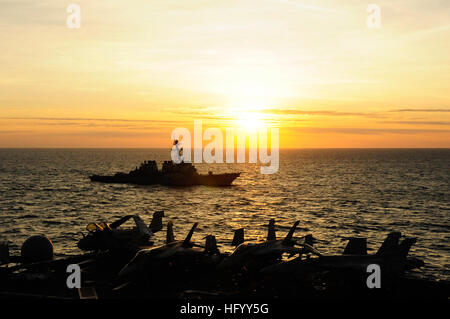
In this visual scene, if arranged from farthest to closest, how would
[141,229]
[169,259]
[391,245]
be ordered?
[141,229] → [391,245] → [169,259]

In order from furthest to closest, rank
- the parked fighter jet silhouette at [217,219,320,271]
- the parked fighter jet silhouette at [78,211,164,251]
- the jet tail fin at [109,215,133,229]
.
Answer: the jet tail fin at [109,215,133,229]
the parked fighter jet silhouette at [78,211,164,251]
the parked fighter jet silhouette at [217,219,320,271]

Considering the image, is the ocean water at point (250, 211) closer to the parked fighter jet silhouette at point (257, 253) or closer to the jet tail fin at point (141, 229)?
the jet tail fin at point (141, 229)

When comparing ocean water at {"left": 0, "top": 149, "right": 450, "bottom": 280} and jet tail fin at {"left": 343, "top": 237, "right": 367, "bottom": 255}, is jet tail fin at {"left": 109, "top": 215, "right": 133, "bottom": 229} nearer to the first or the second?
ocean water at {"left": 0, "top": 149, "right": 450, "bottom": 280}

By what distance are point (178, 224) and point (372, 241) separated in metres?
30.1

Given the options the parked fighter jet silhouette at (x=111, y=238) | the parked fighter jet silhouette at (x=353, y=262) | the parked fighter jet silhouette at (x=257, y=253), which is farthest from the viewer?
the parked fighter jet silhouette at (x=111, y=238)

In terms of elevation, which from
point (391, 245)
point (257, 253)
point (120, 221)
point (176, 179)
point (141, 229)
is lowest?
point (176, 179)

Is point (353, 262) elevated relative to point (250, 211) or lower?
elevated

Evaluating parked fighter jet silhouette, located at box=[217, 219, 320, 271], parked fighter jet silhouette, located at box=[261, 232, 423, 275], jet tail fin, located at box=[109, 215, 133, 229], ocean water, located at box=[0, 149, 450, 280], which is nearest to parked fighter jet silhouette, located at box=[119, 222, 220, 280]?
parked fighter jet silhouette, located at box=[217, 219, 320, 271]

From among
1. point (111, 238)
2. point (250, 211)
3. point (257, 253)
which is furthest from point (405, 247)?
point (250, 211)

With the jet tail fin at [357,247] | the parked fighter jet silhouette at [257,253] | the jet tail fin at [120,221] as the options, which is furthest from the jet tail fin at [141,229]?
the jet tail fin at [357,247]

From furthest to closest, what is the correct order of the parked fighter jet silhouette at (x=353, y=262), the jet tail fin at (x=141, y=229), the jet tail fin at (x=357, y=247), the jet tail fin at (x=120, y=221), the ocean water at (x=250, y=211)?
the ocean water at (x=250, y=211), the jet tail fin at (x=120, y=221), the jet tail fin at (x=141, y=229), the jet tail fin at (x=357, y=247), the parked fighter jet silhouette at (x=353, y=262)

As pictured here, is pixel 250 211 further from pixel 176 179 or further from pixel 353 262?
pixel 353 262
